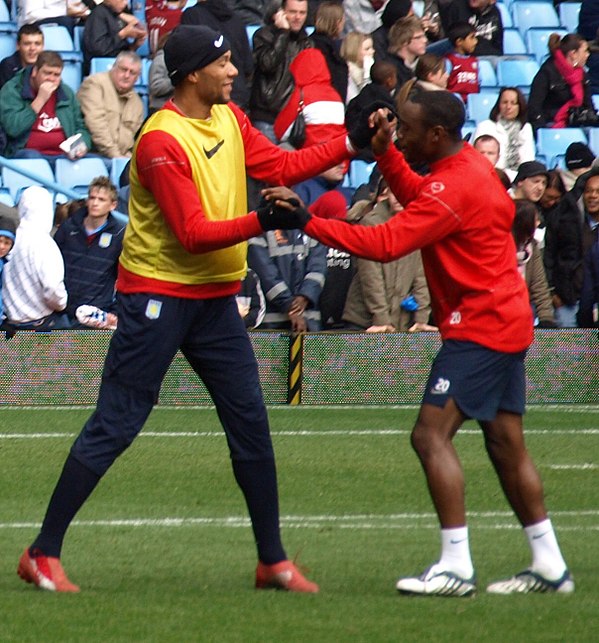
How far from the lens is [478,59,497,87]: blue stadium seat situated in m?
19.1

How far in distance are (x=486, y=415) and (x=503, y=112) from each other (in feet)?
35.9

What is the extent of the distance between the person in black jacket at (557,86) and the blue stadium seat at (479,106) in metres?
0.47

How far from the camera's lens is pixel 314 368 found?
1305 cm

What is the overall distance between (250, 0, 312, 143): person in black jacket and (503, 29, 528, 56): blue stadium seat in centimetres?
483

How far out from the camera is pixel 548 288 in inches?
566

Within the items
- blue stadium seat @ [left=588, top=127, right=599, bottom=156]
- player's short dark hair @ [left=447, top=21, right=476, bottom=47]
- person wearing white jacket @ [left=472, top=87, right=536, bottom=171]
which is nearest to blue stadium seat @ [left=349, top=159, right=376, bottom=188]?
→ person wearing white jacket @ [left=472, top=87, right=536, bottom=171]

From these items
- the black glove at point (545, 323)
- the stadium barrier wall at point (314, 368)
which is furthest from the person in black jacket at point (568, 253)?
the stadium barrier wall at point (314, 368)

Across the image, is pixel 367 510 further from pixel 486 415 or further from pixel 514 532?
pixel 486 415

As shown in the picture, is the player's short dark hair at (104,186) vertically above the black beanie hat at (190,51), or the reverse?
the black beanie hat at (190,51)

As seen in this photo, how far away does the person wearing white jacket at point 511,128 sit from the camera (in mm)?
16531

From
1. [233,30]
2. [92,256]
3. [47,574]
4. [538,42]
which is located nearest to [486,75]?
[538,42]

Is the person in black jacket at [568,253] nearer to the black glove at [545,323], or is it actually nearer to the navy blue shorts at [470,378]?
the black glove at [545,323]

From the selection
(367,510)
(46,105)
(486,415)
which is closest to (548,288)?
(46,105)

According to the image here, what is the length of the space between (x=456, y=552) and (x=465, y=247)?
45.3 inches
